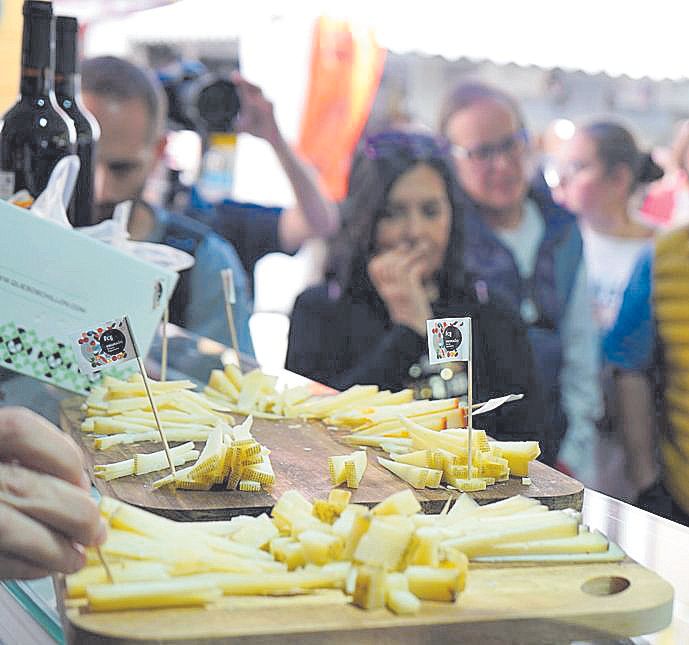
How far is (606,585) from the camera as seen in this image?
1075mm

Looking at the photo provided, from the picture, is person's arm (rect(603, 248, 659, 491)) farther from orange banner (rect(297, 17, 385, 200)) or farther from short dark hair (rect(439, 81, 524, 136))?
orange banner (rect(297, 17, 385, 200))

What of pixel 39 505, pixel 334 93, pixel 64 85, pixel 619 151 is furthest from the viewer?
pixel 334 93

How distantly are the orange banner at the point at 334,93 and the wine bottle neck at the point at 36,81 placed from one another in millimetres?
3085

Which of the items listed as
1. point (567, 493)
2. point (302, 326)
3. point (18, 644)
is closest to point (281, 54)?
point (302, 326)

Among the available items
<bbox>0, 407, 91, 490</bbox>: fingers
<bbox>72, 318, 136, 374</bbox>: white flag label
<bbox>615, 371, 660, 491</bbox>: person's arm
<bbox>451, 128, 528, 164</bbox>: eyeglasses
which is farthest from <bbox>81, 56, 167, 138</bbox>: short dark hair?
<bbox>0, 407, 91, 490</bbox>: fingers

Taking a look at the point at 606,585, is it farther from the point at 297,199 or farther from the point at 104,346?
the point at 297,199

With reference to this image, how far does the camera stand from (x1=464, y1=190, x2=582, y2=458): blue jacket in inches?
152

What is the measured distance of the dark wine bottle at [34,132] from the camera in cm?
196

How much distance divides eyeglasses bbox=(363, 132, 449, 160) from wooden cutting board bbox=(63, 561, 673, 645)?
2.23 metres

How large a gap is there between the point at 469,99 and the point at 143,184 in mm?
1648

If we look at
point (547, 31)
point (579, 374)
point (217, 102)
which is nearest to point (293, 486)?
point (217, 102)

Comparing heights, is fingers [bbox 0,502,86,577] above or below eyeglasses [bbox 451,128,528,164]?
below

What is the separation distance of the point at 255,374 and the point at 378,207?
1.38 metres

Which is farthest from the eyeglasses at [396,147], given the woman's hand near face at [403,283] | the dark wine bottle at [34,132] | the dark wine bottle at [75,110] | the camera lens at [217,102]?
the dark wine bottle at [34,132]
